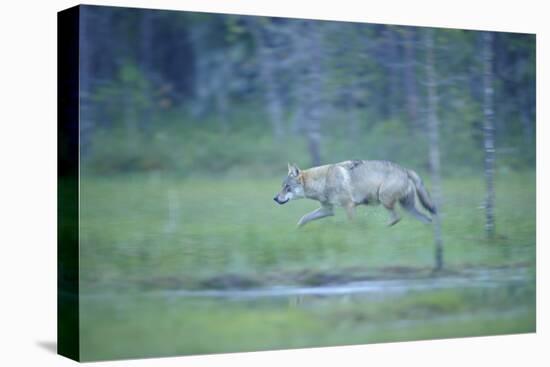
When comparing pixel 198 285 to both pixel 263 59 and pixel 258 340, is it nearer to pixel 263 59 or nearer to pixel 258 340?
pixel 258 340

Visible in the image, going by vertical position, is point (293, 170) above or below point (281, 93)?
below

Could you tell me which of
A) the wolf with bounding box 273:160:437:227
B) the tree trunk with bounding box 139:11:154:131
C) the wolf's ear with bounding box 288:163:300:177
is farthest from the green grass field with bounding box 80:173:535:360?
the tree trunk with bounding box 139:11:154:131

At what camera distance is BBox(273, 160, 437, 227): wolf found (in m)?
13.8

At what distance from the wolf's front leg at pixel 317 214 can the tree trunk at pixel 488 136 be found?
216cm

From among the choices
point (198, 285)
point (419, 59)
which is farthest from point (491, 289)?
point (198, 285)

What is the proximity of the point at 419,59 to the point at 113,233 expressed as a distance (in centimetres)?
440

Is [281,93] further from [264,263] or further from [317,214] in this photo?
[264,263]

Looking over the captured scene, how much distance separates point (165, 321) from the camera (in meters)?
12.8

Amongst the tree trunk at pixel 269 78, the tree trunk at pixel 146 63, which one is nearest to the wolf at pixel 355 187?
the tree trunk at pixel 269 78

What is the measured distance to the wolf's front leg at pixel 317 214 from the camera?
13734 millimetres

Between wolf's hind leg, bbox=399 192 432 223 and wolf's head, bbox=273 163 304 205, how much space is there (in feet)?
4.43

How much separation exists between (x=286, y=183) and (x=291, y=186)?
0.07m

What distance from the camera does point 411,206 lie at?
1430 centimetres

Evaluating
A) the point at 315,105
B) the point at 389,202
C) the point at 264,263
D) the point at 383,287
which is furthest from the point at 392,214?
the point at 264,263
